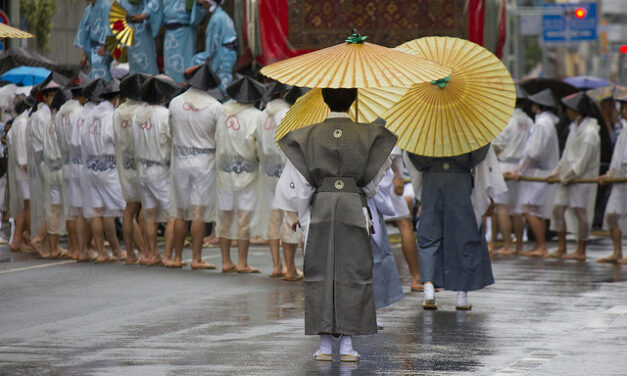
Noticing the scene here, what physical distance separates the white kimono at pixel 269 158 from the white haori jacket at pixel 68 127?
2.57 metres

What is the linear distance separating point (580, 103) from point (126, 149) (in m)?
5.63

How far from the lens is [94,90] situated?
555 inches

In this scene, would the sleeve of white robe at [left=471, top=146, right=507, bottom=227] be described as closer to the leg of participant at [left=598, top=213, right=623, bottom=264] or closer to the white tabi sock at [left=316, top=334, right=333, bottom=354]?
the white tabi sock at [left=316, top=334, right=333, bottom=354]

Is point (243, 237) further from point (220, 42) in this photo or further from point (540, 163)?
point (540, 163)

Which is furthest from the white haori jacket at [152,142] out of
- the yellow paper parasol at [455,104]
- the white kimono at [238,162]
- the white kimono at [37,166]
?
the yellow paper parasol at [455,104]

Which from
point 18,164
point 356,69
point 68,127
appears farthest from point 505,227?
point 356,69

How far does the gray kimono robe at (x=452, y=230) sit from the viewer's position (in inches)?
408

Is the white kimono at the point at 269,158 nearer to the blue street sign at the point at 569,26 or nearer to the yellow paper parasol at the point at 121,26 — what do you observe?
the yellow paper parasol at the point at 121,26

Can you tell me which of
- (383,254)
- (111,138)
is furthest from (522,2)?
(383,254)

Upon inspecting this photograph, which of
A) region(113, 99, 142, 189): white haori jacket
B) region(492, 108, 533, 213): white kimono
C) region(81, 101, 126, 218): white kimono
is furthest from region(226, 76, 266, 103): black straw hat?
region(492, 108, 533, 213): white kimono

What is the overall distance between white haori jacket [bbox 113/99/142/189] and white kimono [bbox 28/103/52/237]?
1.45 metres

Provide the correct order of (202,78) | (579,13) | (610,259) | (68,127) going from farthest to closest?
(579,13)
(610,259)
(68,127)
(202,78)

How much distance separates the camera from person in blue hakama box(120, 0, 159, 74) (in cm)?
1798

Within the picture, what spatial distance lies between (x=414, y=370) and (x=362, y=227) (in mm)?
1025
